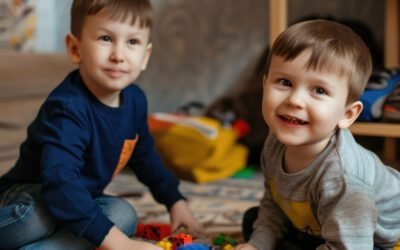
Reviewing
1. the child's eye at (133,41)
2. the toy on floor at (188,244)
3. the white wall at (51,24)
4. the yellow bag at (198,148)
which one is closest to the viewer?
the toy on floor at (188,244)

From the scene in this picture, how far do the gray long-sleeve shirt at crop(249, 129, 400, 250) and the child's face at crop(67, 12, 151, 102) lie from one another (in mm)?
287

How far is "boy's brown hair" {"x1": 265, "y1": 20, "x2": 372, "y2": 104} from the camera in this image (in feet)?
2.55

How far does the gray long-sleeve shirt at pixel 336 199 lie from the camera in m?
0.77

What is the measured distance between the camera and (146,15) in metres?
1.00

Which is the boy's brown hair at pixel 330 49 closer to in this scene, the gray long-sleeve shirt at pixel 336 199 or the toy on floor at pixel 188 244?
the gray long-sleeve shirt at pixel 336 199

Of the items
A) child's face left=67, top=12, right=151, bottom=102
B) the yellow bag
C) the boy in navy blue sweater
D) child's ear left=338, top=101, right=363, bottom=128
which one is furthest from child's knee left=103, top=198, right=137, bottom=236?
the yellow bag

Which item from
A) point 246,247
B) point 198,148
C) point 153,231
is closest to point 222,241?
point 246,247

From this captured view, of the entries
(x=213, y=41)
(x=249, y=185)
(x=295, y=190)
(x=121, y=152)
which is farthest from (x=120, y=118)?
(x=213, y=41)

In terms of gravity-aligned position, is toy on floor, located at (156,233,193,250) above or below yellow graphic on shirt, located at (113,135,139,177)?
below

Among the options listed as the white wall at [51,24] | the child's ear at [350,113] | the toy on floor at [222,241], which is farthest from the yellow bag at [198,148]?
the child's ear at [350,113]

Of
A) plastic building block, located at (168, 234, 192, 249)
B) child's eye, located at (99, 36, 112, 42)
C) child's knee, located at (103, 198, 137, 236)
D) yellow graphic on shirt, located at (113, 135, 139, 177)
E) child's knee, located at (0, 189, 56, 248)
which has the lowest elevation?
child's knee, located at (103, 198, 137, 236)

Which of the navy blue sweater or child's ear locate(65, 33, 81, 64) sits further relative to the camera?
child's ear locate(65, 33, 81, 64)

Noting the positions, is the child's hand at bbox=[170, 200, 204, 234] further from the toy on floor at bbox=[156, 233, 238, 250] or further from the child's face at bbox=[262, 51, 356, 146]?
the child's face at bbox=[262, 51, 356, 146]

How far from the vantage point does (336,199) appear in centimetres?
79
